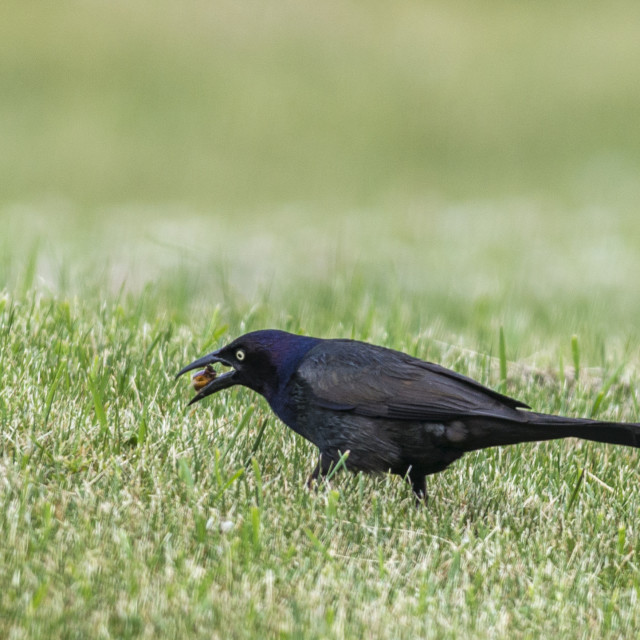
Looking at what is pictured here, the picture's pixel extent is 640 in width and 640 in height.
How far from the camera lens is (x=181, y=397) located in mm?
4777

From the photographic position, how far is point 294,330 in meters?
6.14

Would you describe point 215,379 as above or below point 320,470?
above

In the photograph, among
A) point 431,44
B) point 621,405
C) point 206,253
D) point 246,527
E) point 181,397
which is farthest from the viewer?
point 431,44

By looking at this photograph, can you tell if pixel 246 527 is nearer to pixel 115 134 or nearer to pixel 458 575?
pixel 458 575

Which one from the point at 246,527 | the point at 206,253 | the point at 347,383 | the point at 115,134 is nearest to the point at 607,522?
the point at 347,383

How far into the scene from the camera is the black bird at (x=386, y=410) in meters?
3.97

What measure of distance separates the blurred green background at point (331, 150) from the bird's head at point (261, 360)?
264 centimetres

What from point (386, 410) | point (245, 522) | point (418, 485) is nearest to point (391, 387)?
point (386, 410)

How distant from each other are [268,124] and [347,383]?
20.8 m

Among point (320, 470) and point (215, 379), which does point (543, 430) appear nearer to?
point (320, 470)

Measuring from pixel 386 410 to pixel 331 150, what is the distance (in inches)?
759

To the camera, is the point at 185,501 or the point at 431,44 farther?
the point at 431,44

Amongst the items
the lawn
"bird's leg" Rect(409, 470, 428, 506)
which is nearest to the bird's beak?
the lawn

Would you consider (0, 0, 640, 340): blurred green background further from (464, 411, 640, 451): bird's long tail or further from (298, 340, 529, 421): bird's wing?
(464, 411, 640, 451): bird's long tail
